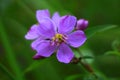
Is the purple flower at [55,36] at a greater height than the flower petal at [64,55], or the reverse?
the purple flower at [55,36]

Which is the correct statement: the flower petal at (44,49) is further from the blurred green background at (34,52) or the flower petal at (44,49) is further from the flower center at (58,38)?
the blurred green background at (34,52)

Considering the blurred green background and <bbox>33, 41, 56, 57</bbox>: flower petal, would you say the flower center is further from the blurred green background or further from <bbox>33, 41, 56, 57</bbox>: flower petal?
the blurred green background

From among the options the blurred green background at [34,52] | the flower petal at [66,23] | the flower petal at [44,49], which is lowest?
the blurred green background at [34,52]

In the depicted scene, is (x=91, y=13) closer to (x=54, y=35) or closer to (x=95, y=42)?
(x=95, y=42)

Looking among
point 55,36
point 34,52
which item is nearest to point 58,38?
point 55,36

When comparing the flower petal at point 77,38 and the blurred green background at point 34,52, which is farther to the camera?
the blurred green background at point 34,52

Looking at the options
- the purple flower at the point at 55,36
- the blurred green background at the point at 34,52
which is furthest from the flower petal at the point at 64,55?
the blurred green background at the point at 34,52

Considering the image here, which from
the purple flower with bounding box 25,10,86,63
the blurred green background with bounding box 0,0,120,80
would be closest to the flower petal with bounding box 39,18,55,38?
the purple flower with bounding box 25,10,86,63
